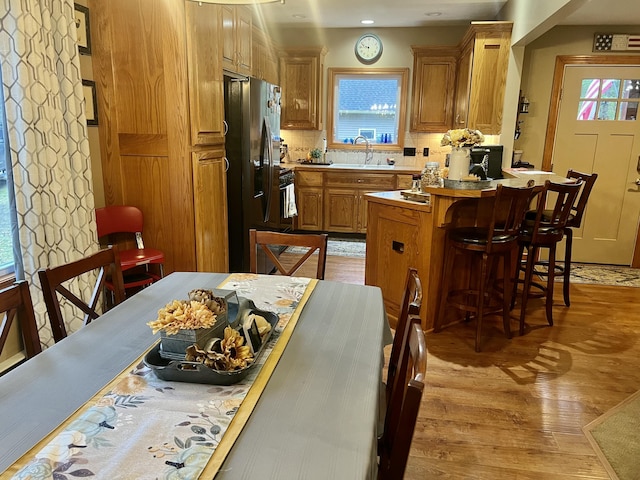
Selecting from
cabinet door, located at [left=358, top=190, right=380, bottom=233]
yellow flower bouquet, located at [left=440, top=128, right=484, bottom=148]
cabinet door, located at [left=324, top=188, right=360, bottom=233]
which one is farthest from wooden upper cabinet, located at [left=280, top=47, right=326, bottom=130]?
yellow flower bouquet, located at [left=440, top=128, right=484, bottom=148]

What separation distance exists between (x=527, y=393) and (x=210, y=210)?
2.39 metres

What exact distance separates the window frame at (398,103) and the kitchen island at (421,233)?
271 cm

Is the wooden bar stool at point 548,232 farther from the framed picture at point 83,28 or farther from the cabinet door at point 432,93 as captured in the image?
the framed picture at point 83,28

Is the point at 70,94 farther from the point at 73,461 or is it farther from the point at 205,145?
the point at 73,461

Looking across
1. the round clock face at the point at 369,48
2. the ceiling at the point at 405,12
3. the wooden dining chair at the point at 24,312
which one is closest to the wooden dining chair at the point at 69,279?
the wooden dining chair at the point at 24,312

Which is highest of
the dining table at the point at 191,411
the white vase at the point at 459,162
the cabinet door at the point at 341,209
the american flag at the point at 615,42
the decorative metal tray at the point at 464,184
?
the american flag at the point at 615,42

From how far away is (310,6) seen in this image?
15.6 feet

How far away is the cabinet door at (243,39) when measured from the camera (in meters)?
3.82

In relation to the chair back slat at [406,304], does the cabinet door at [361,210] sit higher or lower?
lower

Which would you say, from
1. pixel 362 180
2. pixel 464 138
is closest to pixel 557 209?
pixel 464 138

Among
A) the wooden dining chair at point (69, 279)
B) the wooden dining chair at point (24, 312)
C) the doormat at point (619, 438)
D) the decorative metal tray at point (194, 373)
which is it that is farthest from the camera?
the doormat at point (619, 438)

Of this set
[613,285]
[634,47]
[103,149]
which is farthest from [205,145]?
[634,47]

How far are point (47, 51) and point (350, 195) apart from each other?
12.4 feet

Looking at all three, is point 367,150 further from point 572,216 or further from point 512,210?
point 512,210
